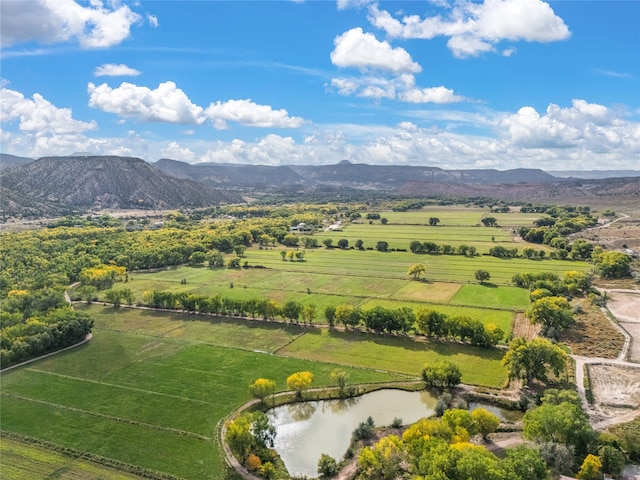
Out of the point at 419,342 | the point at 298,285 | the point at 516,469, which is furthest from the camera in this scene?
the point at 298,285

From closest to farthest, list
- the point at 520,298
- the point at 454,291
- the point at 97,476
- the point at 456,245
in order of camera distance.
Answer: the point at 97,476 < the point at 520,298 < the point at 454,291 < the point at 456,245

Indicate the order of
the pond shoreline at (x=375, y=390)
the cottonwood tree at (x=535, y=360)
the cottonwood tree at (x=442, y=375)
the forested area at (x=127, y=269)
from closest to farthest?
the pond shoreline at (x=375, y=390) < the cottonwood tree at (x=442, y=375) < the cottonwood tree at (x=535, y=360) < the forested area at (x=127, y=269)

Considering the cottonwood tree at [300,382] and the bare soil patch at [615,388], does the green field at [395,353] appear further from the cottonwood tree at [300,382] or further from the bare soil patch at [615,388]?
the bare soil patch at [615,388]

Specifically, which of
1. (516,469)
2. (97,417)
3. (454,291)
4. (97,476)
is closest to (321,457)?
(516,469)

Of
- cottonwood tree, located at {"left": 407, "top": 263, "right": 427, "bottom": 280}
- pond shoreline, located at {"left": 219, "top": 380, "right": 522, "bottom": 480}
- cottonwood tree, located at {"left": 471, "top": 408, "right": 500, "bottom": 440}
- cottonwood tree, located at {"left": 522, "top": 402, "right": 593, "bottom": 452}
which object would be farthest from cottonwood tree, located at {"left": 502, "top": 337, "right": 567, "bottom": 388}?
cottonwood tree, located at {"left": 407, "top": 263, "right": 427, "bottom": 280}

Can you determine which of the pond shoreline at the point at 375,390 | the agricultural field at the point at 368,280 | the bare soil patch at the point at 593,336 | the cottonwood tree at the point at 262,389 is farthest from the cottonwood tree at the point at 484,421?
the agricultural field at the point at 368,280

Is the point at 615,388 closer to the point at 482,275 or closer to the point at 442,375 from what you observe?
the point at 442,375

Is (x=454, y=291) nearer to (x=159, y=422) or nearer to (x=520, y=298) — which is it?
(x=520, y=298)

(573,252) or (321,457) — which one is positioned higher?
(573,252)
